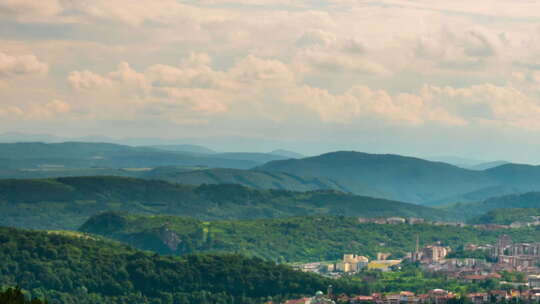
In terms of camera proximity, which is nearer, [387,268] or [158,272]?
[158,272]

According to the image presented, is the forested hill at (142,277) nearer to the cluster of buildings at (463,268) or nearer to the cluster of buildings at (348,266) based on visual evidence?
the cluster of buildings at (463,268)

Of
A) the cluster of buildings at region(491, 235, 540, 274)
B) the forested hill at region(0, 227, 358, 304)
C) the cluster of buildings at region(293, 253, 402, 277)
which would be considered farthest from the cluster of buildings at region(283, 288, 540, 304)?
the cluster of buildings at region(293, 253, 402, 277)

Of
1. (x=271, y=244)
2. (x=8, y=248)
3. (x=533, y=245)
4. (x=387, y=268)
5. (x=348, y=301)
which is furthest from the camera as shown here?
(x=271, y=244)

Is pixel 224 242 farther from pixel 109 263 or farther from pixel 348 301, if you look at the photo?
pixel 348 301

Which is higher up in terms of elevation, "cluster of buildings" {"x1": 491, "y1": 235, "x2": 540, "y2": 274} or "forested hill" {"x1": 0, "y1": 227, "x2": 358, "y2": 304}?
"cluster of buildings" {"x1": 491, "y1": 235, "x2": 540, "y2": 274}

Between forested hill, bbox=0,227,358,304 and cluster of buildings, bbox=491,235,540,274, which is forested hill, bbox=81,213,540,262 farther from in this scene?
forested hill, bbox=0,227,358,304

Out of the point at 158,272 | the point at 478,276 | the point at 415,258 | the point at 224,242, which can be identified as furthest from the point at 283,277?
the point at 224,242

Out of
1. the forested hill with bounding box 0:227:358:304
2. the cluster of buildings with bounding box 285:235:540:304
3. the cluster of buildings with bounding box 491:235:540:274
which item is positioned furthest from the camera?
the cluster of buildings with bounding box 491:235:540:274

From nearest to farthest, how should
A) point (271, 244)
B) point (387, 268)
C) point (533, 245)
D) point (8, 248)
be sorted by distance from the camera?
point (8, 248)
point (387, 268)
point (533, 245)
point (271, 244)

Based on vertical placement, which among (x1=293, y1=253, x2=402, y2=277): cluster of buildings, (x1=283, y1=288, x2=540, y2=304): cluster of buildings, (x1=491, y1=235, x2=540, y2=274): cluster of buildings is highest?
(x1=491, y1=235, x2=540, y2=274): cluster of buildings
